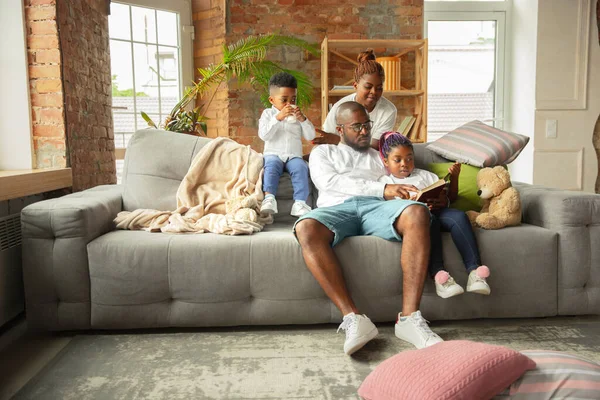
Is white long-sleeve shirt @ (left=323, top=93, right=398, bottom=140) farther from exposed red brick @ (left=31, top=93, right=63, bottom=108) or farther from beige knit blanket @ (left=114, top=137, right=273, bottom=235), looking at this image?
exposed red brick @ (left=31, top=93, right=63, bottom=108)

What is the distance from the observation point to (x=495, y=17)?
4688 mm

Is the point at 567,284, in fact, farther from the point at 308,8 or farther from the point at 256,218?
the point at 308,8

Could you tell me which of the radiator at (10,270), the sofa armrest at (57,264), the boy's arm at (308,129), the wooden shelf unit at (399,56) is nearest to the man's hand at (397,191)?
the boy's arm at (308,129)

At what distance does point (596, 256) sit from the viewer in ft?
7.34

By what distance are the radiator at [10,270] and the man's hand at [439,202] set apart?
183 cm

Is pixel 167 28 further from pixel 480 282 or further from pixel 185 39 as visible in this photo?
pixel 480 282

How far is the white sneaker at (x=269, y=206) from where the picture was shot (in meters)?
2.50

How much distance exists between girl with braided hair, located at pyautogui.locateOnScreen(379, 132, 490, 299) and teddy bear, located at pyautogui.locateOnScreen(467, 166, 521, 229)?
109 mm

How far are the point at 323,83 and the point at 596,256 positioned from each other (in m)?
Result: 2.78

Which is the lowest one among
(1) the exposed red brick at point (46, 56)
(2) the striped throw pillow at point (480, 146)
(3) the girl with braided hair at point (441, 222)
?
(3) the girl with braided hair at point (441, 222)

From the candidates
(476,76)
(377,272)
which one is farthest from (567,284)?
(476,76)

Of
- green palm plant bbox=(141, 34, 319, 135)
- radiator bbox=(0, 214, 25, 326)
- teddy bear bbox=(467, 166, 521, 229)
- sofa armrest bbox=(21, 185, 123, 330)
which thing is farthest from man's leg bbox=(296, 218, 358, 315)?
green palm plant bbox=(141, 34, 319, 135)

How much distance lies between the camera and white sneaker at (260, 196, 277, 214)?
2498mm

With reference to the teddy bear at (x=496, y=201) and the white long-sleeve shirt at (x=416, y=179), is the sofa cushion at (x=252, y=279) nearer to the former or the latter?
the teddy bear at (x=496, y=201)
